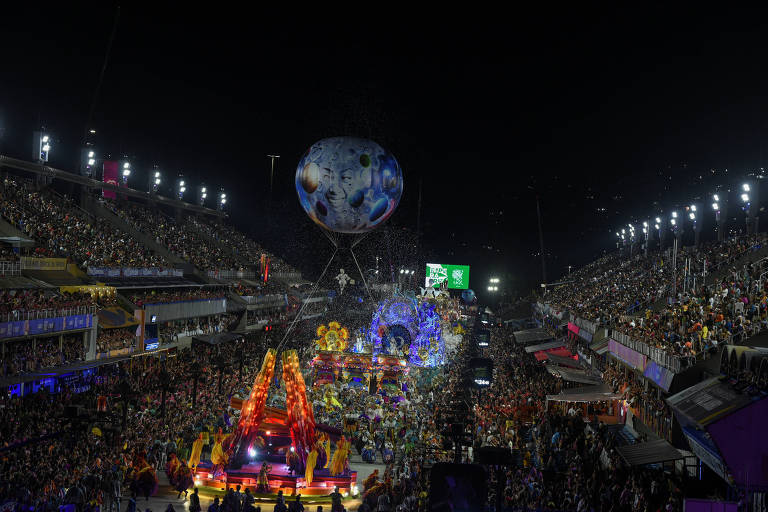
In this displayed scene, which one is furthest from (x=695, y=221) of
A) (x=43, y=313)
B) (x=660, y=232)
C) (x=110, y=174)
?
(x=110, y=174)

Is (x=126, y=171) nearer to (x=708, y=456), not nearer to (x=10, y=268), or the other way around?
(x=10, y=268)

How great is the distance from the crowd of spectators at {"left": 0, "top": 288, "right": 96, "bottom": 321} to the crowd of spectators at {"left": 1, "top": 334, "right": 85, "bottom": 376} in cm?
148

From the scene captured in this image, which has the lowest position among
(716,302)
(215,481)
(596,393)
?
(215,481)

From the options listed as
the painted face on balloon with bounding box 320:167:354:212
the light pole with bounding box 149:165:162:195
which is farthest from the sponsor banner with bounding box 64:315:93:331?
the light pole with bounding box 149:165:162:195

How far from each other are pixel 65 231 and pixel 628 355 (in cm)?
3295

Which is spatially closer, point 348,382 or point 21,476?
point 21,476

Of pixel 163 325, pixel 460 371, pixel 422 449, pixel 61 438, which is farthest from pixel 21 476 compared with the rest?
pixel 163 325

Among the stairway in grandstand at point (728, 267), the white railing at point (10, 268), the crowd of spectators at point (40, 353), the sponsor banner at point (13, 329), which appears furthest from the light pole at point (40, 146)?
the stairway in grandstand at point (728, 267)

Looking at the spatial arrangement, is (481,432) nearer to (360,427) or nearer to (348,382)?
(360,427)

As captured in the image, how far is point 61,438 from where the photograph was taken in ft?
64.4

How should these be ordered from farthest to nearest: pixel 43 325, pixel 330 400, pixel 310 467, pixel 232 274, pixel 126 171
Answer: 1. pixel 232 274
2. pixel 126 171
3. pixel 43 325
4. pixel 330 400
5. pixel 310 467

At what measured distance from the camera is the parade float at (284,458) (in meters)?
18.6

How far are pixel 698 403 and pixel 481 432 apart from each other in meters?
8.42

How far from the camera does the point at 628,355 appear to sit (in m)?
25.6
